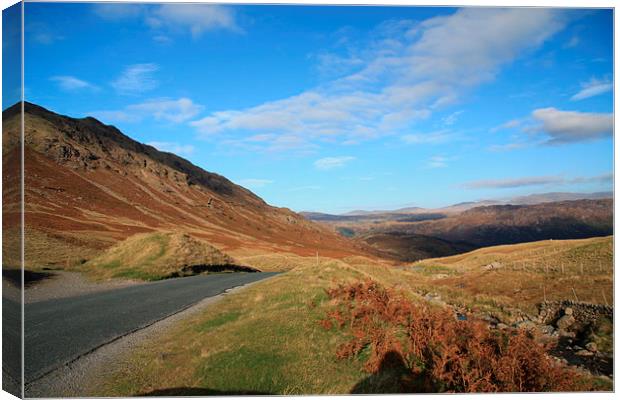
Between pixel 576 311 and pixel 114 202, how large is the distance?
79.8 meters

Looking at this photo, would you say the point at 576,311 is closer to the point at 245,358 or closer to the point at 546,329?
the point at 546,329

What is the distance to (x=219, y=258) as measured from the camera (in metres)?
30.0

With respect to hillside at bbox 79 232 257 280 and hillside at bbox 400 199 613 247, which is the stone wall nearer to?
hillside at bbox 79 232 257 280

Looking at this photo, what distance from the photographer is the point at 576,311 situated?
16797mm

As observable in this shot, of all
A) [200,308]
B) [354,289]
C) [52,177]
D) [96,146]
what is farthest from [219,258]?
[96,146]

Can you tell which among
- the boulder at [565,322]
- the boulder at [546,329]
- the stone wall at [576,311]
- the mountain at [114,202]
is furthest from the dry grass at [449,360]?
the mountain at [114,202]

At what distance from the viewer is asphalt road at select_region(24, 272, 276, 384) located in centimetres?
755

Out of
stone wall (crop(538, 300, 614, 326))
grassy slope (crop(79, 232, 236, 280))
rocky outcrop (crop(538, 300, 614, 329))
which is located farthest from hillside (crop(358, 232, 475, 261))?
rocky outcrop (crop(538, 300, 614, 329))

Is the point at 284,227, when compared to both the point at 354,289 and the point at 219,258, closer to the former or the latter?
the point at 219,258

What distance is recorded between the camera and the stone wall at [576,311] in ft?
50.6

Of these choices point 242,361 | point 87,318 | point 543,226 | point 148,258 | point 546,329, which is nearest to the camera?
point 242,361

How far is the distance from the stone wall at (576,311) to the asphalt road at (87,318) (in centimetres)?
1383

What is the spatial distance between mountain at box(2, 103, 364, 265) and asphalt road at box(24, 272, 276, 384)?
10.3 metres

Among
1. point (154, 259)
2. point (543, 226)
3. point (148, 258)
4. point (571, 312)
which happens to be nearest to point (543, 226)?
point (543, 226)
